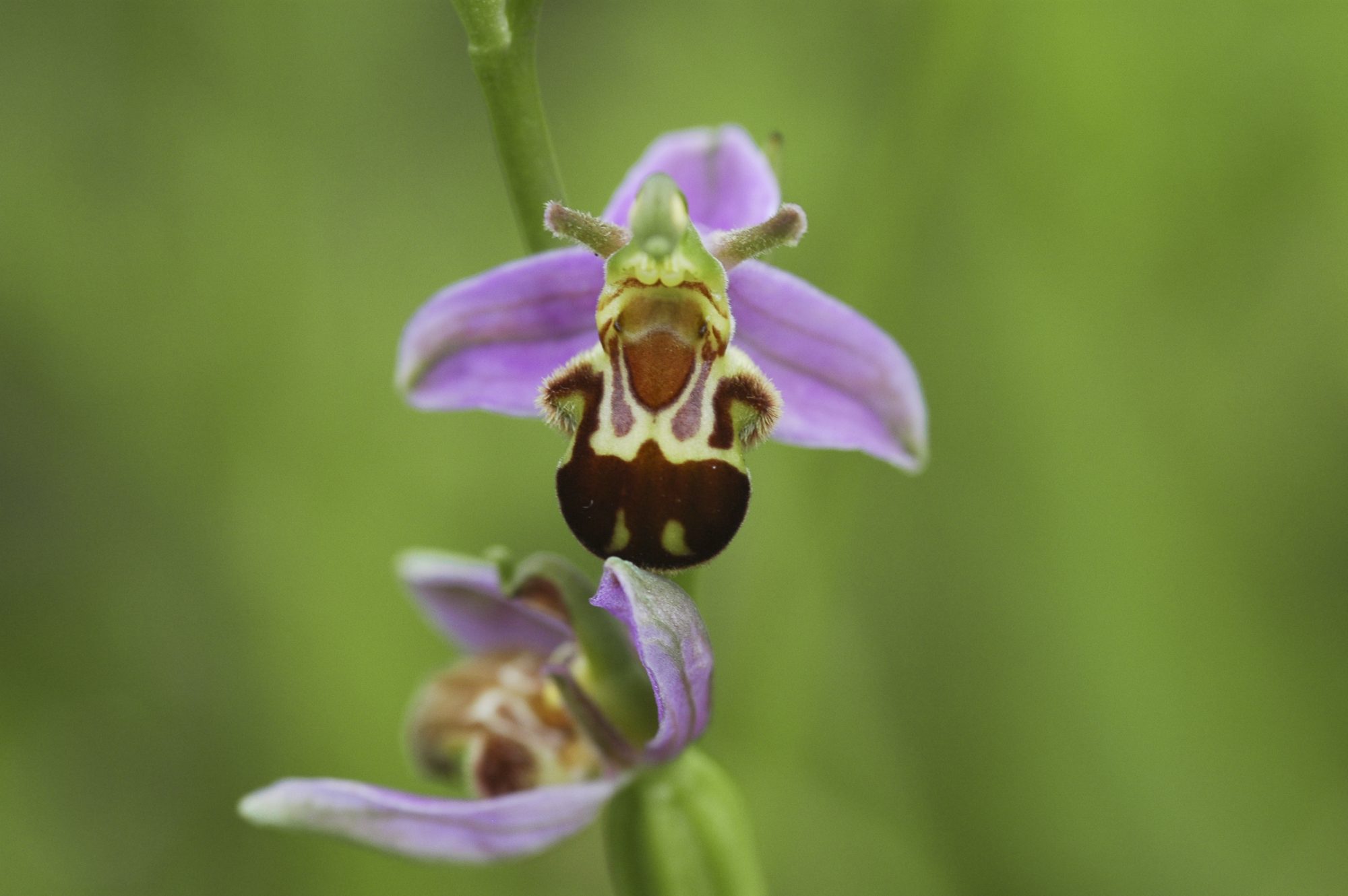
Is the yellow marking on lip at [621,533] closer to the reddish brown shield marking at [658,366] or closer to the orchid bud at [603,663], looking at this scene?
the reddish brown shield marking at [658,366]

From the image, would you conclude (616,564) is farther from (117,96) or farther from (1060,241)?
(117,96)

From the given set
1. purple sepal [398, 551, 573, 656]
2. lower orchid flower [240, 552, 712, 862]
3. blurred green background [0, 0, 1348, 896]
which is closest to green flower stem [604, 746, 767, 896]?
lower orchid flower [240, 552, 712, 862]

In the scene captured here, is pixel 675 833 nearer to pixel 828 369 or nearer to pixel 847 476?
pixel 828 369

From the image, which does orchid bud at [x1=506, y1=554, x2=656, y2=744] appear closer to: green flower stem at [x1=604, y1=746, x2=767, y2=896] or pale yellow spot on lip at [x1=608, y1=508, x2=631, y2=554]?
green flower stem at [x1=604, y1=746, x2=767, y2=896]

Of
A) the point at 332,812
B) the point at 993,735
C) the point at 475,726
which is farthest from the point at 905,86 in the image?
the point at 332,812

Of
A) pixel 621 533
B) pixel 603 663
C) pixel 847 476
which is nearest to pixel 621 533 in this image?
pixel 621 533

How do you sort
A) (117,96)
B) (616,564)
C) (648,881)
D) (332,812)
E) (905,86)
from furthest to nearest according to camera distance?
1. (117,96)
2. (905,86)
3. (648,881)
4. (332,812)
5. (616,564)
